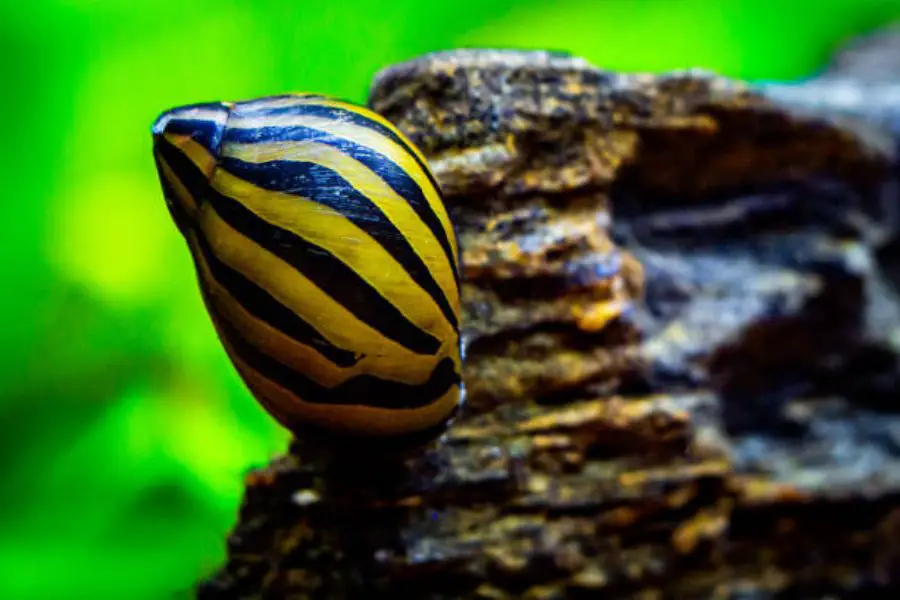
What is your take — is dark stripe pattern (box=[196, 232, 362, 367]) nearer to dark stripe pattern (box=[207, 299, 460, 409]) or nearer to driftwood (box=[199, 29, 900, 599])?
dark stripe pattern (box=[207, 299, 460, 409])

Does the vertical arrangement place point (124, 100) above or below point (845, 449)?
above

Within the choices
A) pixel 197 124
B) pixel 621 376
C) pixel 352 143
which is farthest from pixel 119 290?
pixel 621 376

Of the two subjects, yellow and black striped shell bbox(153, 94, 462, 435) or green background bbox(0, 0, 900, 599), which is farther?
green background bbox(0, 0, 900, 599)

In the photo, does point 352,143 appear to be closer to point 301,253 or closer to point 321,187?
point 321,187

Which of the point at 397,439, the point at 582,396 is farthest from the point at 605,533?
the point at 397,439

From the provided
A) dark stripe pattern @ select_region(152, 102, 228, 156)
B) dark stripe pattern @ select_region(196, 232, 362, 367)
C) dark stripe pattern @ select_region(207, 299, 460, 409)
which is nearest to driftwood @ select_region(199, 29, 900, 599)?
dark stripe pattern @ select_region(207, 299, 460, 409)

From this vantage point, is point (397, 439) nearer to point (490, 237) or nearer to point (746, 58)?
point (490, 237)

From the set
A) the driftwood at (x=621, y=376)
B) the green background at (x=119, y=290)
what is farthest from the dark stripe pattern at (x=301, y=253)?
the green background at (x=119, y=290)
